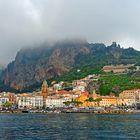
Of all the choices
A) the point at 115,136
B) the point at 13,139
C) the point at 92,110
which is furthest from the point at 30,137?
the point at 92,110

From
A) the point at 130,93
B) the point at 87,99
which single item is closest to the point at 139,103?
the point at 130,93

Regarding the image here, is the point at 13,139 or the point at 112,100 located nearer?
the point at 13,139

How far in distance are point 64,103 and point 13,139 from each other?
144730 mm

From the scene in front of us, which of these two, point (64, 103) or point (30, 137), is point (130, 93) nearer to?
point (64, 103)

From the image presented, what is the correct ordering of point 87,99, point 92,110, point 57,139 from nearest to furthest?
point 57,139
point 92,110
point 87,99

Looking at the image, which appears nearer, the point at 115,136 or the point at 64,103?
the point at 115,136

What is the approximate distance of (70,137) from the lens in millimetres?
54344

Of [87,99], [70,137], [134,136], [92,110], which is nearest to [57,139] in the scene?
[70,137]

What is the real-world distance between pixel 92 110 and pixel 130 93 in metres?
34.9

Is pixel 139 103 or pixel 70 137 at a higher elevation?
pixel 139 103

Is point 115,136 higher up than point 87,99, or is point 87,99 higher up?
point 87,99

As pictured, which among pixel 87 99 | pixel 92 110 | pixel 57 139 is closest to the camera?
pixel 57 139

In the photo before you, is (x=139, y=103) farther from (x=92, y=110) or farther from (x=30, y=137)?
(x=30, y=137)

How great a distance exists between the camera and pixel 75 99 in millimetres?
199625
